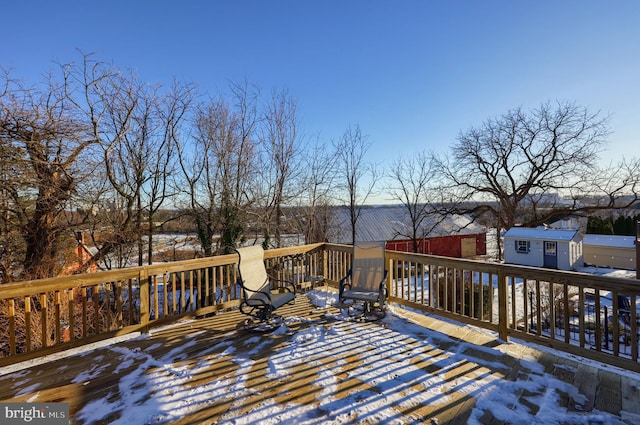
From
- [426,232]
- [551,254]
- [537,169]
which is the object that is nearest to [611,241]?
[551,254]

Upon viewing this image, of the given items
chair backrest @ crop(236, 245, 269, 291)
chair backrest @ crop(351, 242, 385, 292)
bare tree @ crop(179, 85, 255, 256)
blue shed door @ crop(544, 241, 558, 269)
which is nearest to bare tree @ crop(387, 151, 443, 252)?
blue shed door @ crop(544, 241, 558, 269)

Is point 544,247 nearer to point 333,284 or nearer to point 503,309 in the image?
point 333,284

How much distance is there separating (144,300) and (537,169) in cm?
1967

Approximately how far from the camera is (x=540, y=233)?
17.6 metres

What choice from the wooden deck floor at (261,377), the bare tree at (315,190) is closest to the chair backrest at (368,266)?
the wooden deck floor at (261,377)

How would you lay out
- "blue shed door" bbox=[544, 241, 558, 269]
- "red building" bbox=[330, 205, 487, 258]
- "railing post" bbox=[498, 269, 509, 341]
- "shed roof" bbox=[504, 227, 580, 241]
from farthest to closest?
1. "red building" bbox=[330, 205, 487, 258]
2. "blue shed door" bbox=[544, 241, 558, 269]
3. "shed roof" bbox=[504, 227, 580, 241]
4. "railing post" bbox=[498, 269, 509, 341]

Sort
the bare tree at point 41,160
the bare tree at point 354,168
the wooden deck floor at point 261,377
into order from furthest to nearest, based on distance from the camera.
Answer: the bare tree at point 354,168, the bare tree at point 41,160, the wooden deck floor at point 261,377

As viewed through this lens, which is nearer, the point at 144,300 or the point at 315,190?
the point at 144,300

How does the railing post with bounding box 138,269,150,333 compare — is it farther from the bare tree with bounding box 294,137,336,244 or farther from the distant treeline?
the distant treeline

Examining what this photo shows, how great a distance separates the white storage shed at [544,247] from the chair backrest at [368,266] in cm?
1731

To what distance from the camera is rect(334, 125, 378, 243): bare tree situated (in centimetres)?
1173

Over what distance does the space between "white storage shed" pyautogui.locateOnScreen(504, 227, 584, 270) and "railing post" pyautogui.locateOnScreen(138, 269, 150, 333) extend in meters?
20.0

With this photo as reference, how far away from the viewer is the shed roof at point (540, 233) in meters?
16.8

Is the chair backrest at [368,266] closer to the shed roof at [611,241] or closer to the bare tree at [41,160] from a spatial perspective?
the bare tree at [41,160]
